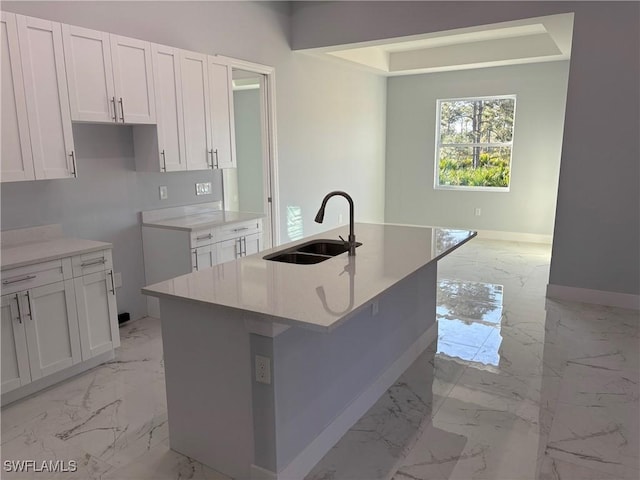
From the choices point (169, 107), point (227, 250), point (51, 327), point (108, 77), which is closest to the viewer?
point (51, 327)

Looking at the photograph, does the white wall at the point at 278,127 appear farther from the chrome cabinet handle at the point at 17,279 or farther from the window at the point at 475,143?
the window at the point at 475,143

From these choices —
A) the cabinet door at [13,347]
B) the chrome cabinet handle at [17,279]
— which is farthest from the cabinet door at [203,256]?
the cabinet door at [13,347]

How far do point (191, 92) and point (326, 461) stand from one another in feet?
9.99

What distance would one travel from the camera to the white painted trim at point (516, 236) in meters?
6.99

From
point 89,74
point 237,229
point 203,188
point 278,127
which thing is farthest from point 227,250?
point 278,127

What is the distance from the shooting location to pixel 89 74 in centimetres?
312

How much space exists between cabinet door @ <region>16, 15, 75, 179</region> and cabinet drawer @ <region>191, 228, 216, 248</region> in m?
1.03

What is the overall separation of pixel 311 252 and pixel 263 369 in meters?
1.23

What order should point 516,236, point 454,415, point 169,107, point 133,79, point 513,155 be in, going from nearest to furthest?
point 454,415
point 133,79
point 169,107
point 513,155
point 516,236

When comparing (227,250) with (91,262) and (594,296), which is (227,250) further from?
(594,296)

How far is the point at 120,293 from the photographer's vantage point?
3895 millimetres

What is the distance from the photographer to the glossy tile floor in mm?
2170

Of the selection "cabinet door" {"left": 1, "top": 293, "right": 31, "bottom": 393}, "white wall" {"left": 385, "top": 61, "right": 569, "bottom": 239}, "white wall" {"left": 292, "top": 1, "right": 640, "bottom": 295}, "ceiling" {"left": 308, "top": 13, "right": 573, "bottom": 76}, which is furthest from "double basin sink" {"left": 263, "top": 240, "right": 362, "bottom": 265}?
"white wall" {"left": 385, "top": 61, "right": 569, "bottom": 239}

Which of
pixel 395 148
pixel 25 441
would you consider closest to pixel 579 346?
pixel 25 441
